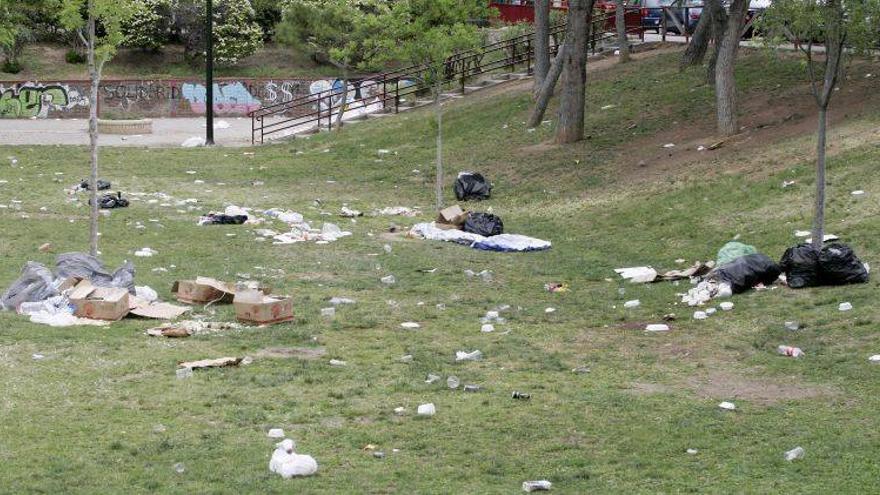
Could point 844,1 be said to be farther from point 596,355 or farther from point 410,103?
point 410,103

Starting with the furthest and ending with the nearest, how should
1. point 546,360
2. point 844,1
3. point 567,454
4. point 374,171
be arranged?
point 374,171
point 844,1
point 546,360
point 567,454

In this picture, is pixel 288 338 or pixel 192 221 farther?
pixel 192 221

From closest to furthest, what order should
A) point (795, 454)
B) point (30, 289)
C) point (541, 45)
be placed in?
1. point (795, 454)
2. point (30, 289)
3. point (541, 45)

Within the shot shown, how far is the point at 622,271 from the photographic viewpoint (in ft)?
49.8

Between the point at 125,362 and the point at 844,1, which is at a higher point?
the point at 844,1

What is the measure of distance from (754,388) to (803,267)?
138 inches

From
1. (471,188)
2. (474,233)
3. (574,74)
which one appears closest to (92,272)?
(474,233)

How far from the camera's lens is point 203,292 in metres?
12.6

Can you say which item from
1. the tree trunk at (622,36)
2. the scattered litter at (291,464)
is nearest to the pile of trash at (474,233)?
the scattered litter at (291,464)

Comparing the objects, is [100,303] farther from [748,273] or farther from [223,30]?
[223,30]

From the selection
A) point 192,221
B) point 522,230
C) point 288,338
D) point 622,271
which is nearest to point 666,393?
point 288,338

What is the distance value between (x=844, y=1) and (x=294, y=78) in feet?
121

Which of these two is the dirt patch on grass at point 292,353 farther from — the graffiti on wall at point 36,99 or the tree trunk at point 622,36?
the graffiti on wall at point 36,99

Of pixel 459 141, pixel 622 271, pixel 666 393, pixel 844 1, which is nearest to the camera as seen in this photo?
pixel 666 393
